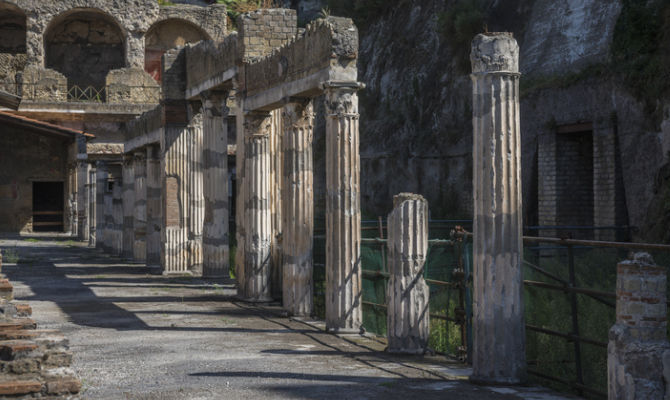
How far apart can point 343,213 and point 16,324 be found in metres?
3.67

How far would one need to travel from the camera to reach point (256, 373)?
21.9ft

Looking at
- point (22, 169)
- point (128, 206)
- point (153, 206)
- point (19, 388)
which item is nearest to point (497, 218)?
point (19, 388)

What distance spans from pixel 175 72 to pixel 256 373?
10195mm

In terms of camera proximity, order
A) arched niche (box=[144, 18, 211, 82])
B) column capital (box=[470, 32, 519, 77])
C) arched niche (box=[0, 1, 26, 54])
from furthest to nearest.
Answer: arched niche (box=[144, 18, 211, 82]), arched niche (box=[0, 1, 26, 54]), column capital (box=[470, 32, 519, 77])

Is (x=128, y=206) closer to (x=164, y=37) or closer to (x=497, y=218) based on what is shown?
(x=164, y=37)

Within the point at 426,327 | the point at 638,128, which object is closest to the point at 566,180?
the point at 638,128

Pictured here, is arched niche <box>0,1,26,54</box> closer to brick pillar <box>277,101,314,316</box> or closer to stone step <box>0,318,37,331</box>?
brick pillar <box>277,101,314,316</box>

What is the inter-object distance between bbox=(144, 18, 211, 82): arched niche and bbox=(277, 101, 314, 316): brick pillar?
85.2 ft

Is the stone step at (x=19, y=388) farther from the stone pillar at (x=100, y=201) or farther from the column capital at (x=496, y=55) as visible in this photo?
the stone pillar at (x=100, y=201)

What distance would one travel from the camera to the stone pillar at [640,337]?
4.60m

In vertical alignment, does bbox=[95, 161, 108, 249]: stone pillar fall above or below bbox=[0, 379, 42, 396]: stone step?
above

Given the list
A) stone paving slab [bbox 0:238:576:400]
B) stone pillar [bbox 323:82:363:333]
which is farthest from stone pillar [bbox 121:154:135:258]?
stone pillar [bbox 323:82:363:333]

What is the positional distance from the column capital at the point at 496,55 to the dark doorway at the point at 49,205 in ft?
93.4

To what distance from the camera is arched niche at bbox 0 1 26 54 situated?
35.1 m
